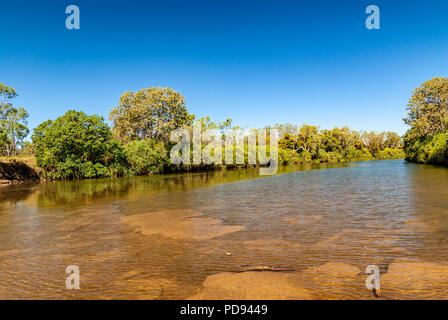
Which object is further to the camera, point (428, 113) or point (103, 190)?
point (428, 113)

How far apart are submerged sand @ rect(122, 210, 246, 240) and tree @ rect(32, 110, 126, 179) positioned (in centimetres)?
2754

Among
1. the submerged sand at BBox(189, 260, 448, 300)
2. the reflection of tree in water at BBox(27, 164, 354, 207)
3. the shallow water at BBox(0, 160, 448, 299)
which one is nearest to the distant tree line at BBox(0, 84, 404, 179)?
the reflection of tree in water at BBox(27, 164, 354, 207)

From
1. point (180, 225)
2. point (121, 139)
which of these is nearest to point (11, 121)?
point (121, 139)

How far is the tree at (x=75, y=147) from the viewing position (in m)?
33.2

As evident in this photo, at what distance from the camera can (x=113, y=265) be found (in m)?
5.32

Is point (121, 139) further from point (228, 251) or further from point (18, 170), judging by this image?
point (228, 251)

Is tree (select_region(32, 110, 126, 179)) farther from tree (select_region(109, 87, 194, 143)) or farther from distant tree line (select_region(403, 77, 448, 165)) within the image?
distant tree line (select_region(403, 77, 448, 165))

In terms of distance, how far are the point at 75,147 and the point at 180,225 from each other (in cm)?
3084

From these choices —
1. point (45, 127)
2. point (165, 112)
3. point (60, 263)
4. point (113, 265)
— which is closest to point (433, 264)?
point (113, 265)

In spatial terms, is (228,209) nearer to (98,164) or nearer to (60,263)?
(60,263)

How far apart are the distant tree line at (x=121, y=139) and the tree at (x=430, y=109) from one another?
25.9 m

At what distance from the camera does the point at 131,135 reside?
48719 mm

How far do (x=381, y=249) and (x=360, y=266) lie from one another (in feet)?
3.99

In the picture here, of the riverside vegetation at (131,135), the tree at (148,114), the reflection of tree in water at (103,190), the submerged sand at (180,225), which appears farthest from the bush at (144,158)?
the submerged sand at (180,225)
